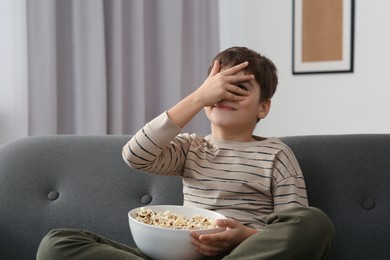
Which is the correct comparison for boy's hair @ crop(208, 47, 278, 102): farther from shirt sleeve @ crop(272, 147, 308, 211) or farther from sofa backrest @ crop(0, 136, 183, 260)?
sofa backrest @ crop(0, 136, 183, 260)

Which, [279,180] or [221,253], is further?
[279,180]

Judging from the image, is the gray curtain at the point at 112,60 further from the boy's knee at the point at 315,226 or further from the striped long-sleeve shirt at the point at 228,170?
the boy's knee at the point at 315,226

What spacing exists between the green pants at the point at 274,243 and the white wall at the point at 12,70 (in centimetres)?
112

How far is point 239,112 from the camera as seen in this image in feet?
5.24

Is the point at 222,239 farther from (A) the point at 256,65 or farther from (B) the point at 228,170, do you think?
(A) the point at 256,65

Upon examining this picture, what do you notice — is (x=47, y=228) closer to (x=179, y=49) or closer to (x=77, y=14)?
(x=77, y=14)

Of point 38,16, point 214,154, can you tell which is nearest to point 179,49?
point 38,16

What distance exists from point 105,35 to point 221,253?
1564 millimetres

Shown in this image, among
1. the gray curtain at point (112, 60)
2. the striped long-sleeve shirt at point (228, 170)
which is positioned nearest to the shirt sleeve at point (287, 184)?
the striped long-sleeve shirt at point (228, 170)

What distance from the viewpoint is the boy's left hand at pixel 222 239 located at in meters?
1.28

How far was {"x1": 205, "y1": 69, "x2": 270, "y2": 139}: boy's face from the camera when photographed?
1.58 metres

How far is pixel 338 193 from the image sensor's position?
165 cm

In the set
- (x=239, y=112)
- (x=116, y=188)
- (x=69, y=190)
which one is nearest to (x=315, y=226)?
(x=239, y=112)

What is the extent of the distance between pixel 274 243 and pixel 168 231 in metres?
0.24
